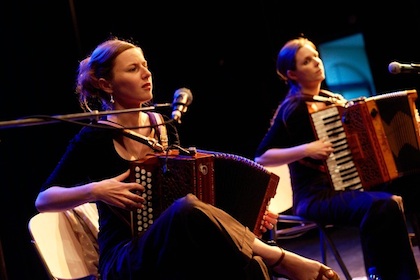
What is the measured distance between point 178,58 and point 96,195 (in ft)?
9.04

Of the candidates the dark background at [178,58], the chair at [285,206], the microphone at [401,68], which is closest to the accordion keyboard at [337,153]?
the chair at [285,206]

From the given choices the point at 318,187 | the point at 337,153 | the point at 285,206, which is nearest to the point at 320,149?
the point at 337,153

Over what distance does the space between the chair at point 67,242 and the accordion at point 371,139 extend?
1263 millimetres

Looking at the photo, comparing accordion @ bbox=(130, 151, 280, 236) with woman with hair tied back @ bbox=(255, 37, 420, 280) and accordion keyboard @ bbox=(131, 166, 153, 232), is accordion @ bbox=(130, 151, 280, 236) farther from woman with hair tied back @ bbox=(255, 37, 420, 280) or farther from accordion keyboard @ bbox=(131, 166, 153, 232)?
woman with hair tied back @ bbox=(255, 37, 420, 280)

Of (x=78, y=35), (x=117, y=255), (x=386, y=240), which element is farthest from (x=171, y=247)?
(x=78, y=35)

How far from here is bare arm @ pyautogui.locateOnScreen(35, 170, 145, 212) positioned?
1985 millimetres

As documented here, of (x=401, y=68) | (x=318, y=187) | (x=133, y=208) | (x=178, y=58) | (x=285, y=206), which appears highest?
(x=178, y=58)

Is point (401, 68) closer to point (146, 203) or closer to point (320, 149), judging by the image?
point (320, 149)

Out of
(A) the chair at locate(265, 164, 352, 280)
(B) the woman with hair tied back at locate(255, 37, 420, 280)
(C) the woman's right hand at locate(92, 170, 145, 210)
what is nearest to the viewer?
(C) the woman's right hand at locate(92, 170, 145, 210)

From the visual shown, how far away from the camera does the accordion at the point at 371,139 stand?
2906 millimetres

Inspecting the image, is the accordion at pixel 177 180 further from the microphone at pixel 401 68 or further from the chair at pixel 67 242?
the microphone at pixel 401 68

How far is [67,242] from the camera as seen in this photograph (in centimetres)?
236

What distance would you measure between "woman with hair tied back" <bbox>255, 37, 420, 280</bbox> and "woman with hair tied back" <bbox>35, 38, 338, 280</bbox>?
0.69m

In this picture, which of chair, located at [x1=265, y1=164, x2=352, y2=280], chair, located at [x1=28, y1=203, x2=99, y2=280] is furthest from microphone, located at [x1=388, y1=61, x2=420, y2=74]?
chair, located at [x1=28, y1=203, x2=99, y2=280]
